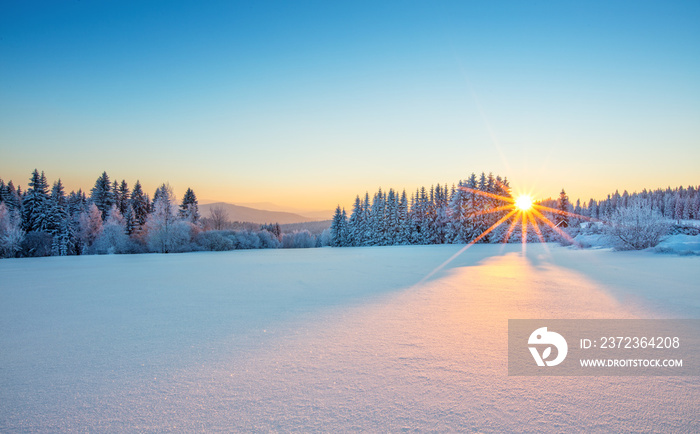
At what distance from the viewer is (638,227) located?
18.0 metres

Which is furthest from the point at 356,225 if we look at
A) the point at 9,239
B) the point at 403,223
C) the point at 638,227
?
the point at 9,239

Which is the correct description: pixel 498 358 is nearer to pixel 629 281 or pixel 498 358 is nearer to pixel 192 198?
pixel 629 281

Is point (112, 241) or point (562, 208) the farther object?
point (562, 208)

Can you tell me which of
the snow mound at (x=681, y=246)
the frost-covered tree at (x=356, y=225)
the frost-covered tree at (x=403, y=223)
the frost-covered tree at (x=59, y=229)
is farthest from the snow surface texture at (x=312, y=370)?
the frost-covered tree at (x=356, y=225)

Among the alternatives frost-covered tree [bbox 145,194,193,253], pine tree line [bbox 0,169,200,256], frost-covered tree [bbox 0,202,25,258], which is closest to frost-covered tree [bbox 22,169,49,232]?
pine tree line [bbox 0,169,200,256]

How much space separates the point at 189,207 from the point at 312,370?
51581 mm

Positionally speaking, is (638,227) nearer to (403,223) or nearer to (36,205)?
(403,223)

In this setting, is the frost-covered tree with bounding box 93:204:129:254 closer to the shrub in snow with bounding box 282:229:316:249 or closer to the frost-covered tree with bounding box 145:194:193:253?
the frost-covered tree with bounding box 145:194:193:253

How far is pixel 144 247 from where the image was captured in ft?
104

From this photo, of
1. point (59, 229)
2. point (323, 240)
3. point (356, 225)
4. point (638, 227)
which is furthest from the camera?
point (323, 240)

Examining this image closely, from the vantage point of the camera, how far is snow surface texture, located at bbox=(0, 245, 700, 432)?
2338mm

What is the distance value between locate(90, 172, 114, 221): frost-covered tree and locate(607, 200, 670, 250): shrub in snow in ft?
199

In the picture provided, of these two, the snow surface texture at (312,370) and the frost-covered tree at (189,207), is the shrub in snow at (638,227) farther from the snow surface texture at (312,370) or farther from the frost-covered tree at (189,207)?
the frost-covered tree at (189,207)

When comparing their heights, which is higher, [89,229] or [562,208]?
[562,208]
